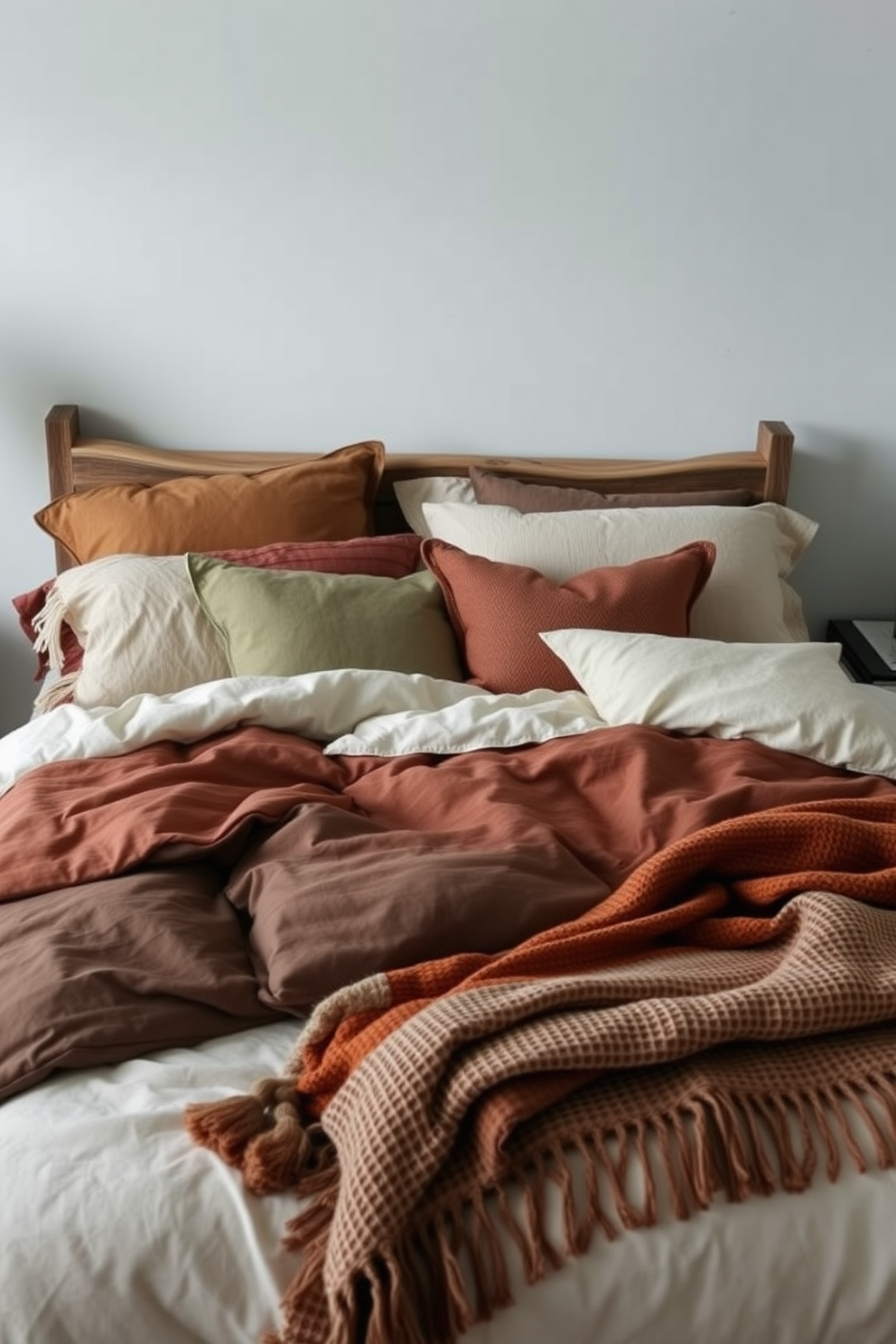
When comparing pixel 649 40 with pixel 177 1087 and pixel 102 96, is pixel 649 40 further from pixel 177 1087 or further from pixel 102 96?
pixel 177 1087

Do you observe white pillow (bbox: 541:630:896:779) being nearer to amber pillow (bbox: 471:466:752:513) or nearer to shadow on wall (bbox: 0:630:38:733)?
amber pillow (bbox: 471:466:752:513)

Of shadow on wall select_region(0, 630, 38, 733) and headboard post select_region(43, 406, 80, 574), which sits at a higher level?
headboard post select_region(43, 406, 80, 574)

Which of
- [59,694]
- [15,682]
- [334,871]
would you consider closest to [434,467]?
[59,694]

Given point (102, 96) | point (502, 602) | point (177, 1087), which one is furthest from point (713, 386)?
point (177, 1087)

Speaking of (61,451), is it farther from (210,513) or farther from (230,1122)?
(230,1122)

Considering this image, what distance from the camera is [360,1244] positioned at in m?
1.09

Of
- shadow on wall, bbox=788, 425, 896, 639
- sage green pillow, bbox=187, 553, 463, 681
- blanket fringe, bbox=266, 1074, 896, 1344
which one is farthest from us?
shadow on wall, bbox=788, 425, 896, 639

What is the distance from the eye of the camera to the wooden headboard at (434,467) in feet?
8.32

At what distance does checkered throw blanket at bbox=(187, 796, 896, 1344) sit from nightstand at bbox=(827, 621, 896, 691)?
1.21 metres

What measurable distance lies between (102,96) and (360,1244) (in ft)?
6.83

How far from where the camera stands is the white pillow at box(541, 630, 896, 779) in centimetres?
189

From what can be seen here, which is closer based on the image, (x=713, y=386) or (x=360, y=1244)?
(x=360, y=1244)

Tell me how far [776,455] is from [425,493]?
0.68m

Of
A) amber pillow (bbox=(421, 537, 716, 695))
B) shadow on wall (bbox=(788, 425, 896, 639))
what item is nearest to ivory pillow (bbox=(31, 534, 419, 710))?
amber pillow (bbox=(421, 537, 716, 695))
